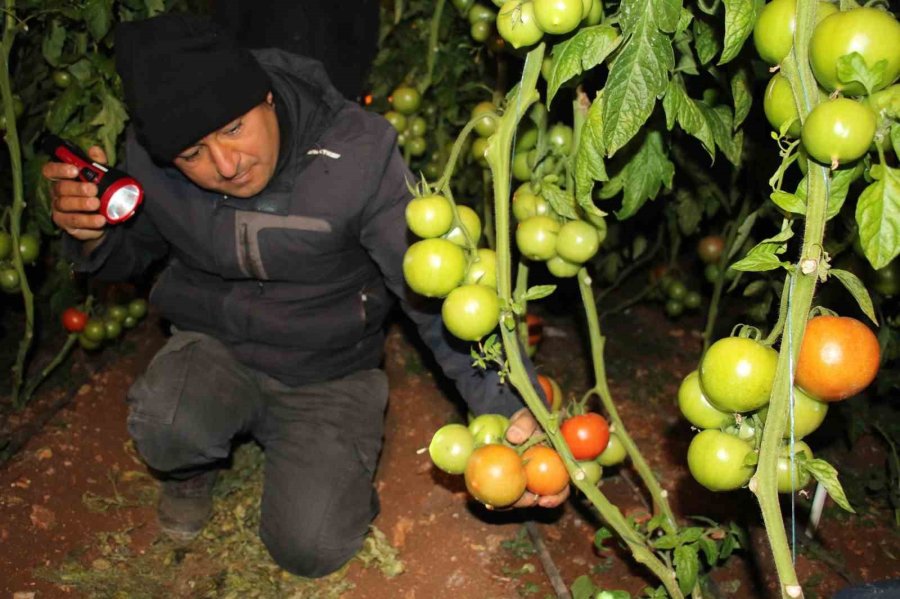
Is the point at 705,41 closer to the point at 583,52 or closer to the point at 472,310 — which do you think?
the point at 583,52

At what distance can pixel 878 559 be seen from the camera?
1983mm

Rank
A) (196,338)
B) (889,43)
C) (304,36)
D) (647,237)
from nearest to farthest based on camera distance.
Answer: (889,43) → (196,338) → (304,36) → (647,237)

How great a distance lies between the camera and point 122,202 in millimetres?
1979

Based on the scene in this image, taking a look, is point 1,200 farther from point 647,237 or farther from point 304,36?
point 647,237

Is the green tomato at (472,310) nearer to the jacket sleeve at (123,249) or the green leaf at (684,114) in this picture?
the green leaf at (684,114)

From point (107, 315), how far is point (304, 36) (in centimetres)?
123

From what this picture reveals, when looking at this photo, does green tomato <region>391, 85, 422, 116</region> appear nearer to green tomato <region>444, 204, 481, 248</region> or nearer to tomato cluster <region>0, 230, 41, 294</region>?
tomato cluster <region>0, 230, 41, 294</region>

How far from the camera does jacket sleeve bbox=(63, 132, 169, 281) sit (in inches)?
83.4

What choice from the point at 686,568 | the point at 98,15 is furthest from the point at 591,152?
the point at 98,15

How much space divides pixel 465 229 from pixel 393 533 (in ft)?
3.65

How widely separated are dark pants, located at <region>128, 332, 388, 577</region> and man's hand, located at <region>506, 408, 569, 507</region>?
67 centimetres

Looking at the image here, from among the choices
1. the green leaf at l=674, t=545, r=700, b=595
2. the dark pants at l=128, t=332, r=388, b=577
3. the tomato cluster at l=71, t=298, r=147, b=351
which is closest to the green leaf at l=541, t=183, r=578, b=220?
the green leaf at l=674, t=545, r=700, b=595

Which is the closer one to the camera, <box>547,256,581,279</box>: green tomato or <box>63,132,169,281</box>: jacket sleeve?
<box>547,256,581,279</box>: green tomato

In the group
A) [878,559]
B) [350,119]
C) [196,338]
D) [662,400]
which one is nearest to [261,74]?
[350,119]
